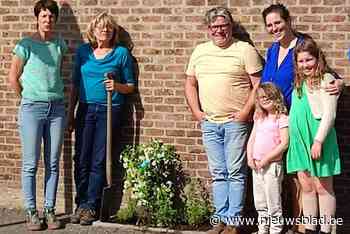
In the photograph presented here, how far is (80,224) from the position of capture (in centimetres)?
641

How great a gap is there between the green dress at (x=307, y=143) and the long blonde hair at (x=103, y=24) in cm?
188

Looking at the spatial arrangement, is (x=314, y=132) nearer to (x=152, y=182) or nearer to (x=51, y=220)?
(x=152, y=182)

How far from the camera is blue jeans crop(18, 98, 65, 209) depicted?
6207 millimetres

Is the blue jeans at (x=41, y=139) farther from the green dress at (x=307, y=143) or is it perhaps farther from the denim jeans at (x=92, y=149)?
the green dress at (x=307, y=143)

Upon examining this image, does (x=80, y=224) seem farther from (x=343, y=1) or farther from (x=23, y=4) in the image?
(x=343, y=1)

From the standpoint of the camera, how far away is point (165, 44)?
6.40 m

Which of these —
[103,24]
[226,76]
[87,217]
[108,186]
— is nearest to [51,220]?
[87,217]

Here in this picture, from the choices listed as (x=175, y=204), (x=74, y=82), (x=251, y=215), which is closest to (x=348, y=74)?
(x=251, y=215)

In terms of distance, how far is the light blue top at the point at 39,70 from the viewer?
6199 millimetres

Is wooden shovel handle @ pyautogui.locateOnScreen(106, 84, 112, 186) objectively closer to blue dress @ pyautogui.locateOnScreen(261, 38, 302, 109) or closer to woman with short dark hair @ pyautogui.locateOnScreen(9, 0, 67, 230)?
woman with short dark hair @ pyautogui.locateOnScreen(9, 0, 67, 230)

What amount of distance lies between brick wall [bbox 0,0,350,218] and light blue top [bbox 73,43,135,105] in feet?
0.54

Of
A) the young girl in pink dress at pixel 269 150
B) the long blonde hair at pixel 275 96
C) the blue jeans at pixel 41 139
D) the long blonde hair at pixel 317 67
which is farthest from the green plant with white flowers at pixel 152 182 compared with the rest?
the long blonde hair at pixel 317 67

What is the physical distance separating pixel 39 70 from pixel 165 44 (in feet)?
3.84

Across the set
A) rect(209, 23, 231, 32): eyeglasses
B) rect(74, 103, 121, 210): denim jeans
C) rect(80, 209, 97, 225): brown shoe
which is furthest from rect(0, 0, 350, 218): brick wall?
rect(80, 209, 97, 225): brown shoe
